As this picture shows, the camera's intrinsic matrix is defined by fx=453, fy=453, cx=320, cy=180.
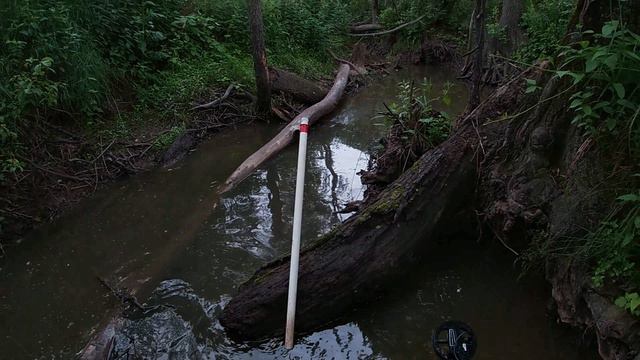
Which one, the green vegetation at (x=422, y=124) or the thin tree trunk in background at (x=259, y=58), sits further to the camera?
the thin tree trunk in background at (x=259, y=58)

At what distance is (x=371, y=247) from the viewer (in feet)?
11.8

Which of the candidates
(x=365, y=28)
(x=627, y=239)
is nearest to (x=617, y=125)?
(x=627, y=239)

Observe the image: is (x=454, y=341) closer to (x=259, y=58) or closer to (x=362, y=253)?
(x=362, y=253)

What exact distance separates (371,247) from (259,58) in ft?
14.7

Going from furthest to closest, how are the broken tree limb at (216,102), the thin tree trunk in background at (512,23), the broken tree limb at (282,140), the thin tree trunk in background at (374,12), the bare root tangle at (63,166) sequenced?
the thin tree trunk in background at (374,12) → the thin tree trunk in background at (512,23) → the broken tree limb at (216,102) → the broken tree limb at (282,140) → the bare root tangle at (63,166)

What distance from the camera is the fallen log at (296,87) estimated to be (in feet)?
26.0

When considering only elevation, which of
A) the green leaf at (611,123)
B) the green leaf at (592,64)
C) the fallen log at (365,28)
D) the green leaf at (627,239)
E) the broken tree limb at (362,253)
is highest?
the green leaf at (592,64)

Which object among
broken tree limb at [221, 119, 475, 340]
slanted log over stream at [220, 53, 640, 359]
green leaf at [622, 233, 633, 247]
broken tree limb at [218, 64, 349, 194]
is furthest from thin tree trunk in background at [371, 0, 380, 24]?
green leaf at [622, 233, 633, 247]

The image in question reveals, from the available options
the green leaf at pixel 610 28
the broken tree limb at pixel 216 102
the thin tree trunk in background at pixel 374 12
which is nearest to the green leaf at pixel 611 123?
the green leaf at pixel 610 28

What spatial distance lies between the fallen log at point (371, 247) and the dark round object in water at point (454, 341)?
1.88ft

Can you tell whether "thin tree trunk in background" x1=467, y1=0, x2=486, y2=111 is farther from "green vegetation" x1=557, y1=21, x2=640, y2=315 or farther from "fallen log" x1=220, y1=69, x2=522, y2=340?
"green vegetation" x1=557, y1=21, x2=640, y2=315

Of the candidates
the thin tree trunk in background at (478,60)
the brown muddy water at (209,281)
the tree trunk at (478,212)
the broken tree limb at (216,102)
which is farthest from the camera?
the broken tree limb at (216,102)

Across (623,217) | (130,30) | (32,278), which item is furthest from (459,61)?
(32,278)

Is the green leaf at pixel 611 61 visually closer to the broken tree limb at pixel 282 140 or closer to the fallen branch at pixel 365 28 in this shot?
the broken tree limb at pixel 282 140
